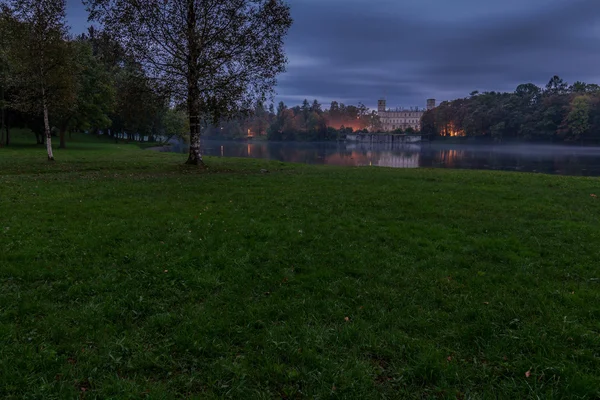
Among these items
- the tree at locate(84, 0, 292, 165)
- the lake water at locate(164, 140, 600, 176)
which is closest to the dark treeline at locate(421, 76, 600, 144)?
the lake water at locate(164, 140, 600, 176)

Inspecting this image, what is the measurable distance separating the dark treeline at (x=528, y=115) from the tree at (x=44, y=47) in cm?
12612

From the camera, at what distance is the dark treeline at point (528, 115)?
4417 inches

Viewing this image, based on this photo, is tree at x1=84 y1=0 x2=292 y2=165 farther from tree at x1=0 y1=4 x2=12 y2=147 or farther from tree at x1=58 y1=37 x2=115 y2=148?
tree at x1=58 y1=37 x2=115 y2=148

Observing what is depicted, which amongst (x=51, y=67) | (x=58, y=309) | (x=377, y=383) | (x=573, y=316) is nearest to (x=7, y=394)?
(x=58, y=309)

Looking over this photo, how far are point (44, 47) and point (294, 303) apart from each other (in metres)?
28.3

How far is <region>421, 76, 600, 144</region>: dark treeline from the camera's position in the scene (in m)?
112

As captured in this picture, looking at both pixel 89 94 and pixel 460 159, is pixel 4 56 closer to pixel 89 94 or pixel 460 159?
pixel 89 94

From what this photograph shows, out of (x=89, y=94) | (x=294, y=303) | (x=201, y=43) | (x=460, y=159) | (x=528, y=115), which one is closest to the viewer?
(x=294, y=303)

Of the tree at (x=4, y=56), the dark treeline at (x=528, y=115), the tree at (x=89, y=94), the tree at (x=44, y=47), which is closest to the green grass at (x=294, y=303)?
the tree at (x=44, y=47)

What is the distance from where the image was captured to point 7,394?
3.81m

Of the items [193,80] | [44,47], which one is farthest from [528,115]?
[44,47]

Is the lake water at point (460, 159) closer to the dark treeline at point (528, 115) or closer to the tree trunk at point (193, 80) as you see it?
the tree trunk at point (193, 80)

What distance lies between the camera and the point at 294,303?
5.79 meters

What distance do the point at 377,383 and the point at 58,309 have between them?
4.44m
